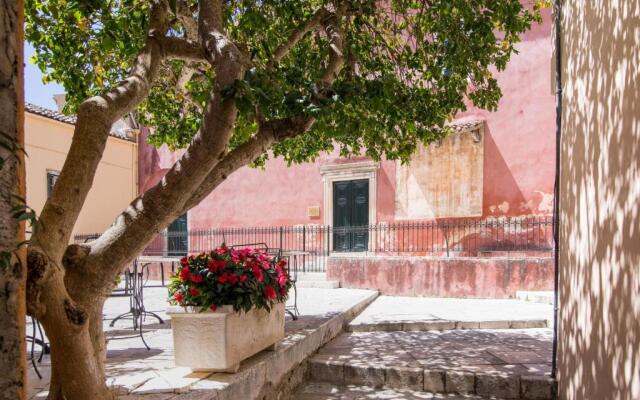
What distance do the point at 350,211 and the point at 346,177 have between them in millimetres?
1059

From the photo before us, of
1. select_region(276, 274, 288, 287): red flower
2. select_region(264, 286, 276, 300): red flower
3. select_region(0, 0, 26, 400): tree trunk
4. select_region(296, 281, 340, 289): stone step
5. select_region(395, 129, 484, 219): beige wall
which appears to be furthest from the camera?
select_region(395, 129, 484, 219): beige wall

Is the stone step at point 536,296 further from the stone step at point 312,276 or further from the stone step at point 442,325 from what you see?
the stone step at point 312,276

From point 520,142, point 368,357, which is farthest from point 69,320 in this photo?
point 520,142

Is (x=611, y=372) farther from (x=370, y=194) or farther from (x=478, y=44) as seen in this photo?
(x=370, y=194)

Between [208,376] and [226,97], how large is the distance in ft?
7.40

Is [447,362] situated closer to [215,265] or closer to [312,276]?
[215,265]

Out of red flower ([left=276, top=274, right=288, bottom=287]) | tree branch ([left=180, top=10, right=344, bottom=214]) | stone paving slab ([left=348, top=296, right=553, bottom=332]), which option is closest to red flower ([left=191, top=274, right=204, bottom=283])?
tree branch ([left=180, top=10, right=344, bottom=214])

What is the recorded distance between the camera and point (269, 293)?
4.21m

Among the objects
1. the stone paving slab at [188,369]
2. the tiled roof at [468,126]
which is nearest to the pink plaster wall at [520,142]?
the tiled roof at [468,126]

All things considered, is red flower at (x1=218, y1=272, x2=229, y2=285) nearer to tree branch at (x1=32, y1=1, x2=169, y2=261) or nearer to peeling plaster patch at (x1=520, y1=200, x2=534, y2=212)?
tree branch at (x1=32, y1=1, x2=169, y2=261)

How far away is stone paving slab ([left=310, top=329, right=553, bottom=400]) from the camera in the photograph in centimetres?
463

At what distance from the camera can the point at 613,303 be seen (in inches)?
112

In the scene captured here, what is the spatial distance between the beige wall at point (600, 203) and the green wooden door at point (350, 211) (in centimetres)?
923

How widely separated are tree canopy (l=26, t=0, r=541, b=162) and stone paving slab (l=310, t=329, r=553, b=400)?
8.74 ft
